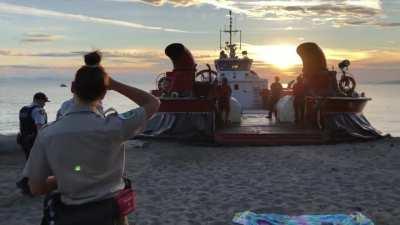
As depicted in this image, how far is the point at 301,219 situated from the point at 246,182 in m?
2.98

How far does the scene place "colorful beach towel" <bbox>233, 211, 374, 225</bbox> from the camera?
22.2ft

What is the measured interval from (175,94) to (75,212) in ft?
47.5

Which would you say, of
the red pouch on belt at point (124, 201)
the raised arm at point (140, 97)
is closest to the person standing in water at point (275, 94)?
the raised arm at point (140, 97)

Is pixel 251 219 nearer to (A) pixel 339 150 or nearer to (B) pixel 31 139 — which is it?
(B) pixel 31 139

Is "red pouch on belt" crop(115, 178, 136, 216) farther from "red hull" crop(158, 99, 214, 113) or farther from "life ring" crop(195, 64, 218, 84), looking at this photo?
"life ring" crop(195, 64, 218, 84)

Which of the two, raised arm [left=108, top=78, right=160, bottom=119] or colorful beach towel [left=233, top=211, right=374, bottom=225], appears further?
colorful beach towel [left=233, top=211, right=374, bottom=225]

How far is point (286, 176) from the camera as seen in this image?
1046 centimetres

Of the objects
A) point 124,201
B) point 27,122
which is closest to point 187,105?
point 27,122

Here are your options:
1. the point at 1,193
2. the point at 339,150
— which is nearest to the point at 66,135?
the point at 1,193

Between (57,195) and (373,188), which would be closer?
(57,195)

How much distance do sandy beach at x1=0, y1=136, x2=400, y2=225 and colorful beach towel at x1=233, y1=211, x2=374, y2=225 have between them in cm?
26

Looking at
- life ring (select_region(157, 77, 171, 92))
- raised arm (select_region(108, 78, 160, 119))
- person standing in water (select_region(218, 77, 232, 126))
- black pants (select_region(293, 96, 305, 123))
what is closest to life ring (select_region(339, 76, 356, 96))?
black pants (select_region(293, 96, 305, 123))

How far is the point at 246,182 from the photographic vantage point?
9.91 metres

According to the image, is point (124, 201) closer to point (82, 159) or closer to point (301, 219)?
point (82, 159)
